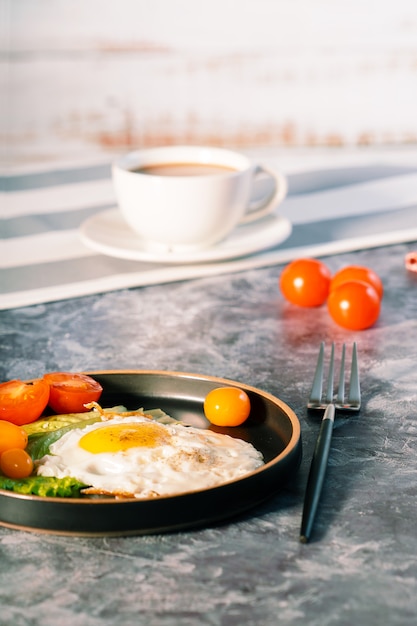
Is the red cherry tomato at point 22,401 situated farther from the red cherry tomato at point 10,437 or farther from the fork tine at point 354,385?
the fork tine at point 354,385

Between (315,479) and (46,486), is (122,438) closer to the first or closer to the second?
(46,486)

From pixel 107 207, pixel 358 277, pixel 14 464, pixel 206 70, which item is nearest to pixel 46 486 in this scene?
pixel 14 464

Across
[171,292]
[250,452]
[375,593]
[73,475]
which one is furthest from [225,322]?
[375,593]

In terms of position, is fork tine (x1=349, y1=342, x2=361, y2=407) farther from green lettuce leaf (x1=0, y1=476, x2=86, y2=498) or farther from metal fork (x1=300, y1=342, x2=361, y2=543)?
green lettuce leaf (x1=0, y1=476, x2=86, y2=498)

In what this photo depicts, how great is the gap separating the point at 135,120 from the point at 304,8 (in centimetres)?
78

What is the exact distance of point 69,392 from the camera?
4.31 ft

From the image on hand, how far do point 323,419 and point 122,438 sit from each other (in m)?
0.28

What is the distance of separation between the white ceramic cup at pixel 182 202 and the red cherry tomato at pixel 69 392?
76 centimetres

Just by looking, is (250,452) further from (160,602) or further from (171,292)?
(171,292)

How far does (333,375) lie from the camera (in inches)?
59.4

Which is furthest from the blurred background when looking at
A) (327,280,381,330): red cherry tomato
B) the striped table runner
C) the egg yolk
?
the egg yolk

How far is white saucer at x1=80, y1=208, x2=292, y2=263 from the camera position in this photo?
6.69 ft

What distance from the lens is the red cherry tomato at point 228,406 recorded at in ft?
4.25

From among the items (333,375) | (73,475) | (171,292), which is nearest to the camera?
(73,475)
